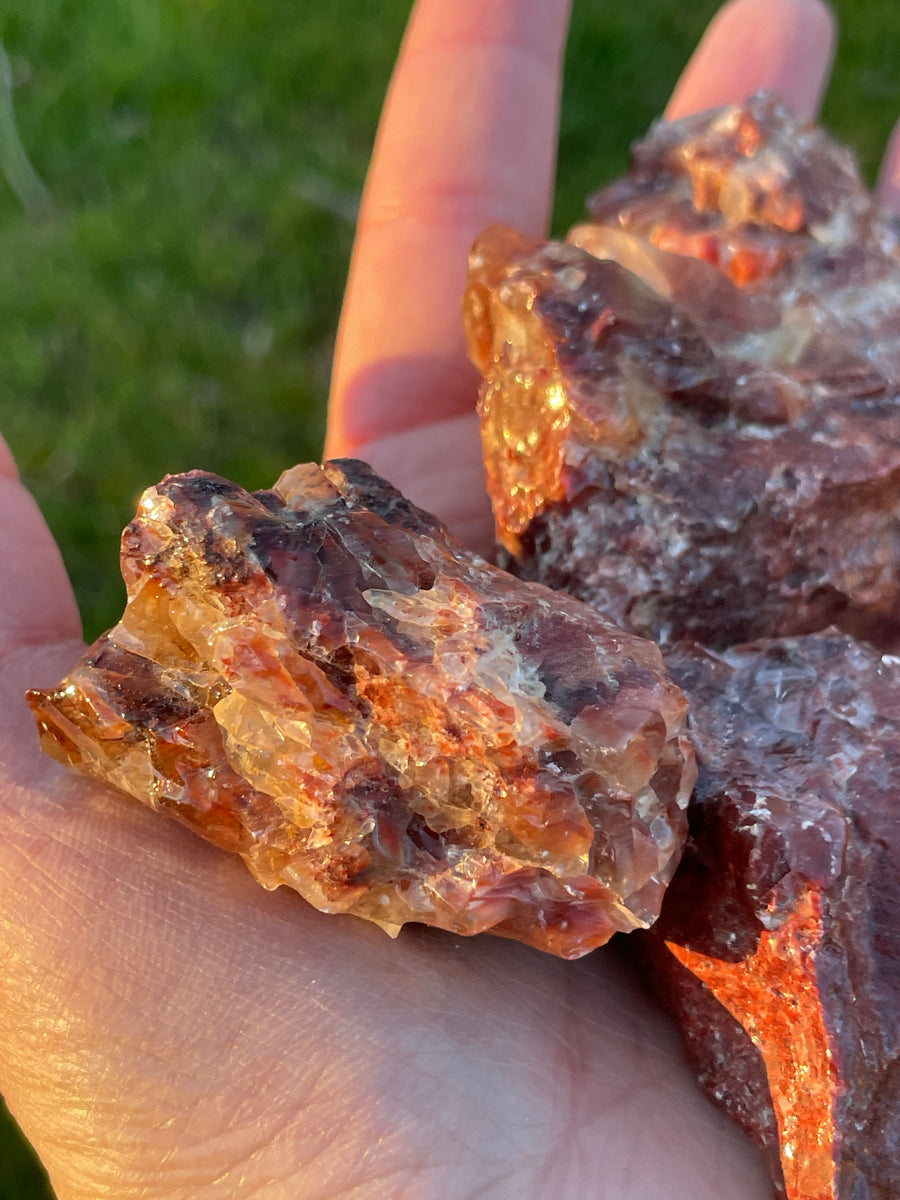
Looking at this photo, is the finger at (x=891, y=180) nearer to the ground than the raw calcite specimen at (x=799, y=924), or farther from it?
farther from it

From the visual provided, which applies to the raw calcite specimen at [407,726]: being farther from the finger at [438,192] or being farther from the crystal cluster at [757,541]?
the finger at [438,192]

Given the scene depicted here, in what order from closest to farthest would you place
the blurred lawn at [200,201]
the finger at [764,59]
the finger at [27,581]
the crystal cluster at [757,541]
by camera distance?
the crystal cluster at [757,541]
the finger at [27,581]
the finger at [764,59]
the blurred lawn at [200,201]

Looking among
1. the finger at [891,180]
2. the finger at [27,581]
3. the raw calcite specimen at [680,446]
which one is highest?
the finger at [891,180]

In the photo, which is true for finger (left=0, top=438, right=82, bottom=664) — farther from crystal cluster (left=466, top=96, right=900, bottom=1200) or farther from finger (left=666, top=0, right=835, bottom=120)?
finger (left=666, top=0, right=835, bottom=120)

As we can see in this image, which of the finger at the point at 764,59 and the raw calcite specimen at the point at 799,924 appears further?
the finger at the point at 764,59

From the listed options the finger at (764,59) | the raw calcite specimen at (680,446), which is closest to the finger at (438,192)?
the finger at (764,59)

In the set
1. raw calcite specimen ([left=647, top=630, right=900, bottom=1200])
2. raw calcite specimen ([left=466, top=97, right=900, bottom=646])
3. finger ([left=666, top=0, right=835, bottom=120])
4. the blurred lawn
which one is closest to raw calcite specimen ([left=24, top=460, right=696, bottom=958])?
raw calcite specimen ([left=647, top=630, right=900, bottom=1200])

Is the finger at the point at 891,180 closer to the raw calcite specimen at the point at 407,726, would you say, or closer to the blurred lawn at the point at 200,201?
the blurred lawn at the point at 200,201

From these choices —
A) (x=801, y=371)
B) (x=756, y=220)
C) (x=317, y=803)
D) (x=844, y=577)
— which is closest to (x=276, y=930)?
(x=317, y=803)

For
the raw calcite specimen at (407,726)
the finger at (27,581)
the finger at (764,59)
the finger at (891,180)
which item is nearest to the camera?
the raw calcite specimen at (407,726)
